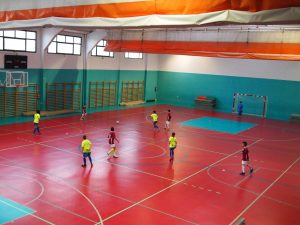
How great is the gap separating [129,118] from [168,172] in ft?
42.7

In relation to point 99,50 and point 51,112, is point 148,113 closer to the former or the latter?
point 99,50

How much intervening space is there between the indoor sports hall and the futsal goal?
10 centimetres

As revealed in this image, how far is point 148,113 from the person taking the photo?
3053cm

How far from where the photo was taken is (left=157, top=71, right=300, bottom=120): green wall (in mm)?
31202

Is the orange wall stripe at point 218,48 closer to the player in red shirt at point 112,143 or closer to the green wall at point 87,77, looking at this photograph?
the green wall at point 87,77

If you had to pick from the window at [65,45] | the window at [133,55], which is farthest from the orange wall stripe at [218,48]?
the window at [133,55]

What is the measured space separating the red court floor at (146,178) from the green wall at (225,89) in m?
9.44

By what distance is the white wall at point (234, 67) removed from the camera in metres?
31.0

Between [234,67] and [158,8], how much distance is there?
2884 centimetres

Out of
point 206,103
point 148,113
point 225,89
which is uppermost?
point 225,89

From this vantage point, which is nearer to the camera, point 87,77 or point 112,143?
point 112,143

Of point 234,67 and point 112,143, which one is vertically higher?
point 234,67

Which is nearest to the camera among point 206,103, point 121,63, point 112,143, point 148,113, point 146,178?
point 146,178

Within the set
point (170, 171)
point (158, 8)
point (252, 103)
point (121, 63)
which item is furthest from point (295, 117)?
point (158, 8)
